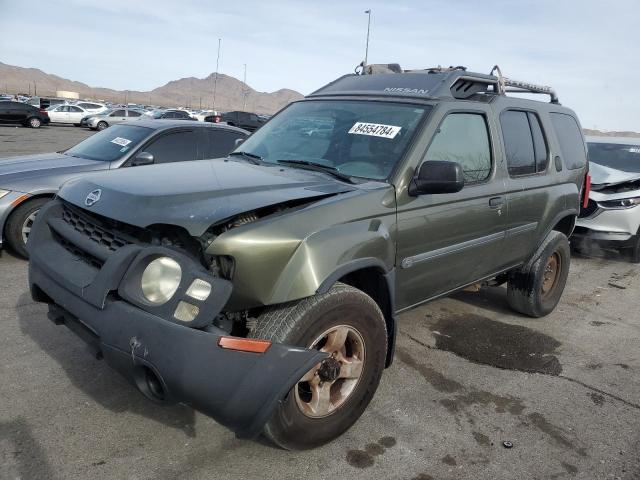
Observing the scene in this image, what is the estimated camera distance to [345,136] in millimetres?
3602

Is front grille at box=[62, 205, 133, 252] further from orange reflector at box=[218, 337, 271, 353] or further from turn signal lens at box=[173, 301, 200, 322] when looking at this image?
orange reflector at box=[218, 337, 271, 353]

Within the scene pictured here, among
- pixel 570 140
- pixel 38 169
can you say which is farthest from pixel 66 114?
pixel 570 140

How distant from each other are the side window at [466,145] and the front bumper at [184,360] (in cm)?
178

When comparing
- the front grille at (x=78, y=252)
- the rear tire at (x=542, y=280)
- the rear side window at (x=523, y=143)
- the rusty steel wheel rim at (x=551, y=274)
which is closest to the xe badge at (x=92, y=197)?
the front grille at (x=78, y=252)

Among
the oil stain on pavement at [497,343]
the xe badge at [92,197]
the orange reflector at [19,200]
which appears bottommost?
the oil stain on pavement at [497,343]

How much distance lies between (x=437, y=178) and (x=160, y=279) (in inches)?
64.1

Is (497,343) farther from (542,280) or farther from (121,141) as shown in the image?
(121,141)

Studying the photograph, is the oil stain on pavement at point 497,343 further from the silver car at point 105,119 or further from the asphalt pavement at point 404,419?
the silver car at point 105,119

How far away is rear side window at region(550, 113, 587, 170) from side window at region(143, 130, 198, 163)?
417 centimetres

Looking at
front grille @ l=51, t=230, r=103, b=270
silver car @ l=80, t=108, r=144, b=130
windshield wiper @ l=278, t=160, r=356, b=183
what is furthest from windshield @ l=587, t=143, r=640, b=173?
silver car @ l=80, t=108, r=144, b=130

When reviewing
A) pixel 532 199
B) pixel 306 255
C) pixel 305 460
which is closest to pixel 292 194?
pixel 306 255

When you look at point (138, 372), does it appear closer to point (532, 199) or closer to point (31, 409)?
point (31, 409)

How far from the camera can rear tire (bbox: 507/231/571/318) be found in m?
4.78

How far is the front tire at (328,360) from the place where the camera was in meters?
2.51
